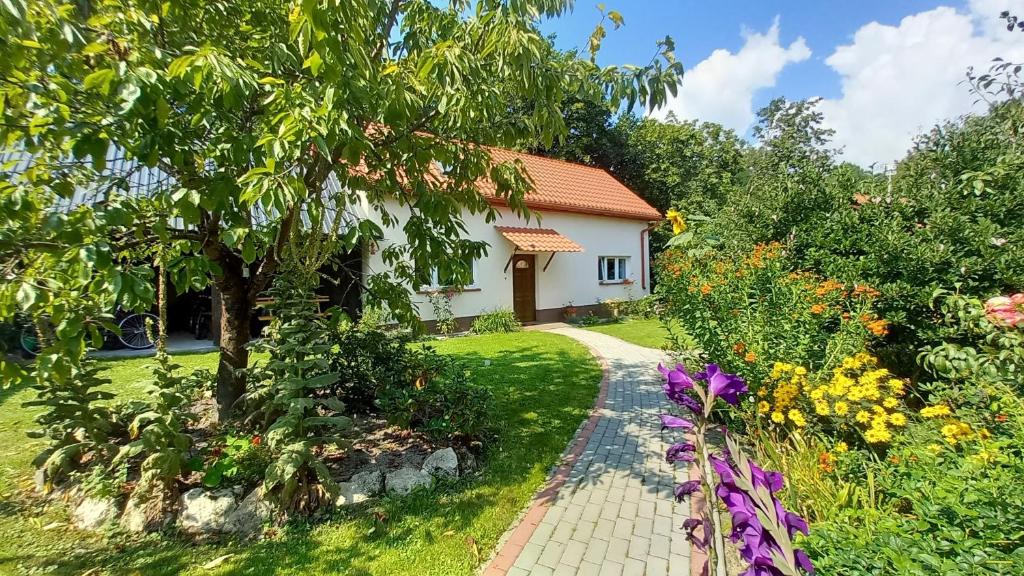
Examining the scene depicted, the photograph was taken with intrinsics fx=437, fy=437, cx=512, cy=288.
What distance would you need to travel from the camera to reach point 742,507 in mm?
1142

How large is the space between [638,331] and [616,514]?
10.4 metres

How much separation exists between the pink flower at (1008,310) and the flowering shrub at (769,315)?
1151 millimetres

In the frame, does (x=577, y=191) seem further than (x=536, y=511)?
Yes

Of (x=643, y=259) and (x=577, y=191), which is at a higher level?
(x=577, y=191)

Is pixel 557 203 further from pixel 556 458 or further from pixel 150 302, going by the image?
pixel 150 302

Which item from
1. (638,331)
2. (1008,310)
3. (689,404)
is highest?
(1008,310)

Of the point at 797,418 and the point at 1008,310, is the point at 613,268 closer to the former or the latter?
the point at 797,418

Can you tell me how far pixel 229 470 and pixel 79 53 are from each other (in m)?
2.92

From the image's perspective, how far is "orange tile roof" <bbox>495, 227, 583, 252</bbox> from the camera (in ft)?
44.8

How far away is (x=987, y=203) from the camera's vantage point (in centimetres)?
400

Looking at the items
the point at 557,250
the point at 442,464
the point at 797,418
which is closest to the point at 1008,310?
the point at 797,418

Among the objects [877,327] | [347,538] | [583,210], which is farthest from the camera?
[583,210]

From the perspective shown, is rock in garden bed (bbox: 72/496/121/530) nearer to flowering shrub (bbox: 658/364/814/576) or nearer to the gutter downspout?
flowering shrub (bbox: 658/364/814/576)

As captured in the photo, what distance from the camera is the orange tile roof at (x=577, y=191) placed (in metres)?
15.6
